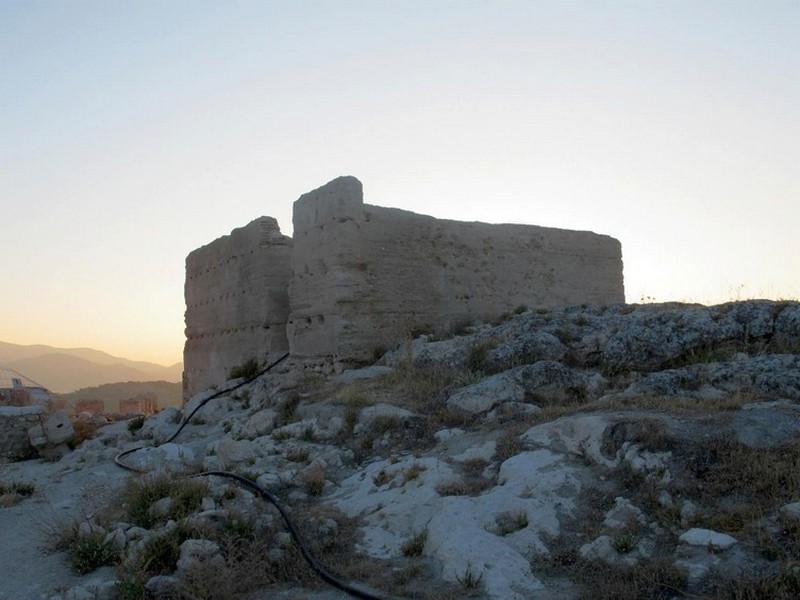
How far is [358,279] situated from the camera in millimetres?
11266

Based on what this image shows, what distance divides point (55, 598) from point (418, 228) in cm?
912

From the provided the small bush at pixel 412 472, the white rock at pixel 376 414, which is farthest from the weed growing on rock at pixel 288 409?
the small bush at pixel 412 472

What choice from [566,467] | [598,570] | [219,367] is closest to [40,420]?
[219,367]

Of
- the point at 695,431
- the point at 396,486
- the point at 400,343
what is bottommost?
the point at 396,486

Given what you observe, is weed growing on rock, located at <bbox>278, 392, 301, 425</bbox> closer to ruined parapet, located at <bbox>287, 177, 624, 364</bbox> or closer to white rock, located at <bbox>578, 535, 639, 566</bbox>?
ruined parapet, located at <bbox>287, 177, 624, 364</bbox>

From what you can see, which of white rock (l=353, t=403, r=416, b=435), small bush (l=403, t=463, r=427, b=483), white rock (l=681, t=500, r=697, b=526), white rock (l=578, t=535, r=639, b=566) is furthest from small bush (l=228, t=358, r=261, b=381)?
white rock (l=681, t=500, r=697, b=526)

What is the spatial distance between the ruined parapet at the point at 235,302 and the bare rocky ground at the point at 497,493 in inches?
161

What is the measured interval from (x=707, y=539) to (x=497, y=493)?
5.34 feet

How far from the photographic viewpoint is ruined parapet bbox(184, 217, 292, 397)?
12.7 meters

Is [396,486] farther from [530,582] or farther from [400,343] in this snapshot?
[400,343]

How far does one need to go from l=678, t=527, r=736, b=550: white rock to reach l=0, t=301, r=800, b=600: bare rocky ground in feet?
0.05

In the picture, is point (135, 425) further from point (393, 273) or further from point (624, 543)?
point (624, 543)

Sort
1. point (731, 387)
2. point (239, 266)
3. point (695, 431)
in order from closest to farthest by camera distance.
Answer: point (695, 431) < point (731, 387) < point (239, 266)

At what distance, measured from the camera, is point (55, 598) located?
4.18 meters
